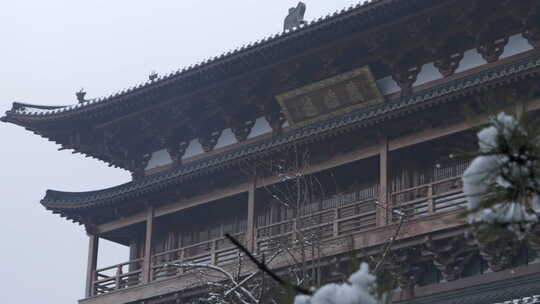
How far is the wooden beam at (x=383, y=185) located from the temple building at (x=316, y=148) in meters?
0.04

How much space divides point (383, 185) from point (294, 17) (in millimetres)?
4838

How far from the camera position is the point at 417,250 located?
18.1 metres

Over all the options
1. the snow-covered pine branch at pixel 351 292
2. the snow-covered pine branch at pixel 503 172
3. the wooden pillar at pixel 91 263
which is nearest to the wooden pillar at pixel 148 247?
the wooden pillar at pixel 91 263

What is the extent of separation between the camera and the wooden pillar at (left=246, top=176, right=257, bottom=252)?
20.3 m

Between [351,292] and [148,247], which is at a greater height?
[148,247]

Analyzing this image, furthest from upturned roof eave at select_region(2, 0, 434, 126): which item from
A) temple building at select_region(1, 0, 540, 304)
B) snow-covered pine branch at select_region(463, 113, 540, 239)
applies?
snow-covered pine branch at select_region(463, 113, 540, 239)

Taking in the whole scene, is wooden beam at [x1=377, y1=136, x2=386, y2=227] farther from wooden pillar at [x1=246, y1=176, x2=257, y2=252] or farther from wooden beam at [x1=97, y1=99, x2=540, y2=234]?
wooden pillar at [x1=246, y1=176, x2=257, y2=252]

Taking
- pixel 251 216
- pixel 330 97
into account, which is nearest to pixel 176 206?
pixel 251 216

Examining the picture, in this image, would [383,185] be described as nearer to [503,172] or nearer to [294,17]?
[294,17]

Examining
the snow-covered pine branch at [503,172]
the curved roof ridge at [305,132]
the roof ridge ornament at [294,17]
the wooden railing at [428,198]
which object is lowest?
the snow-covered pine branch at [503,172]

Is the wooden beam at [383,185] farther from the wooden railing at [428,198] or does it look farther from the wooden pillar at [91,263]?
the wooden pillar at [91,263]

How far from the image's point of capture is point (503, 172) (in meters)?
4.15

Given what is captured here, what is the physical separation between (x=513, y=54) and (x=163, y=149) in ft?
26.0

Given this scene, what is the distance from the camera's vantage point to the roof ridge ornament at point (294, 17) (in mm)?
22311
